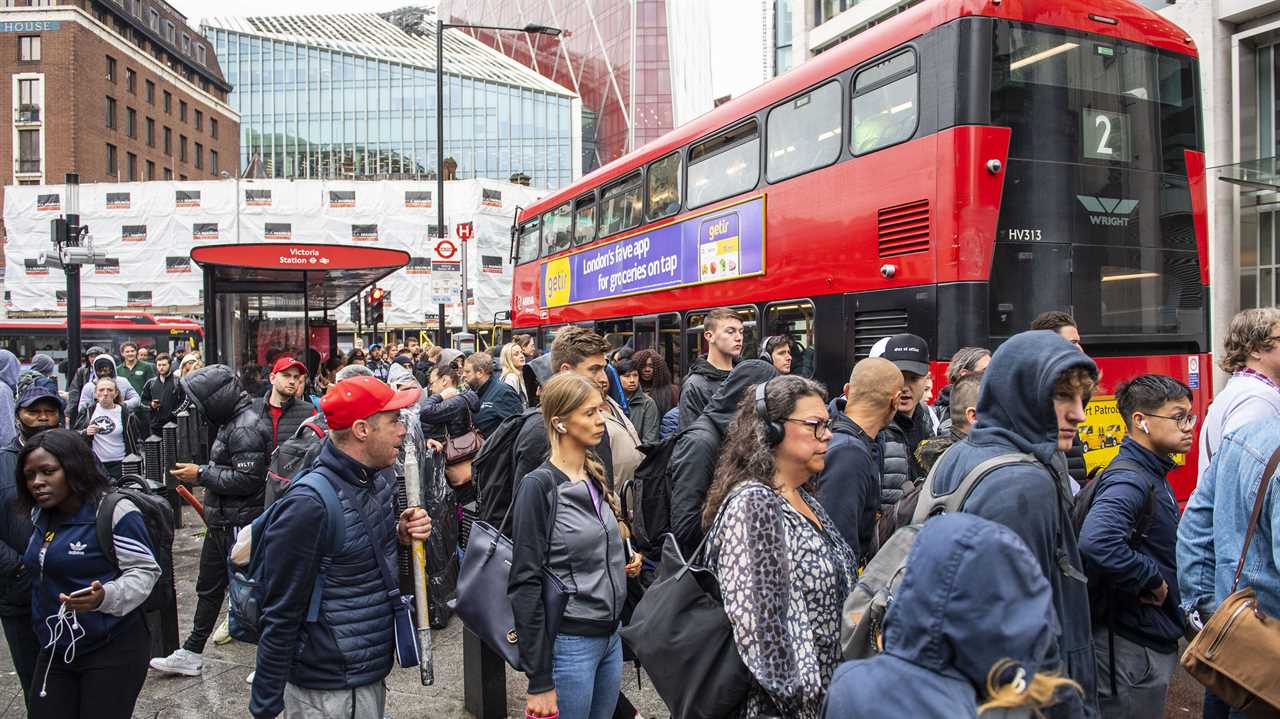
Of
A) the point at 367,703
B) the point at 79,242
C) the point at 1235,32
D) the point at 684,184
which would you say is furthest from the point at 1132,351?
the point at 79,242

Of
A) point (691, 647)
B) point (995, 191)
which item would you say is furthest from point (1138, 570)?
point (995, 191)

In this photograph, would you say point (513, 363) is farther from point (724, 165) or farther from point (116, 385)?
point (116, 385)

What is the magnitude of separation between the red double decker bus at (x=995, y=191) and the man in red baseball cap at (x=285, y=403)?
4.61m

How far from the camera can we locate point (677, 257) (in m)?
10.4

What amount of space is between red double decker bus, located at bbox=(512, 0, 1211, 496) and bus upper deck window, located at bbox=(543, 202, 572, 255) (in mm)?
5641

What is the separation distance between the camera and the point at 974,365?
4.66m

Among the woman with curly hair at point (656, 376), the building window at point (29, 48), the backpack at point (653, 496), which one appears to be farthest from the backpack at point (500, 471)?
the building window at point (29, 48)

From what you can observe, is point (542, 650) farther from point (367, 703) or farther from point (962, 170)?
point (962, 170)

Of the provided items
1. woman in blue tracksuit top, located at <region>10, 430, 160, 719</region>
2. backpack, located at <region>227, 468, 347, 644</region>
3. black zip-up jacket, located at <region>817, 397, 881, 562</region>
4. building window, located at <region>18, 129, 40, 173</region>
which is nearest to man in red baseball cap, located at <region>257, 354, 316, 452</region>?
woman in blue tracksuit top, located at <region>10, 430, 160, 719</region>

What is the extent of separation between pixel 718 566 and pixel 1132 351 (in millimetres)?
6155

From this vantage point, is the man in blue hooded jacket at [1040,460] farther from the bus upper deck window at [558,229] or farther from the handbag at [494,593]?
the bus upper deck window at [558,229]

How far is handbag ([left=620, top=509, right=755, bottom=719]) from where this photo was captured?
7.72 ft

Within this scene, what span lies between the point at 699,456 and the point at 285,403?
132 inches

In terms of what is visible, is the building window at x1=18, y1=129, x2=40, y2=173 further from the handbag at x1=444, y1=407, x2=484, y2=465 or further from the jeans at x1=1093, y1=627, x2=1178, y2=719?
the jeans at x1=1093, y1=627, x2=1178, y2=719
